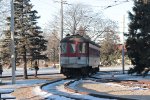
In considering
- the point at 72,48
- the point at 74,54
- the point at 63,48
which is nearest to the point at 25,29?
the point at 63,48

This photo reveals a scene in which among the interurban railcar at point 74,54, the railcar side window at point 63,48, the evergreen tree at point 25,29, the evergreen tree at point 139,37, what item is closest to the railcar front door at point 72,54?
the interurban railcar at point 74,54

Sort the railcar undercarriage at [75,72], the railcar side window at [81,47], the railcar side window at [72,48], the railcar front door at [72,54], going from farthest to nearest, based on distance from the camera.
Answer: the railcar undercarriage at [75,72] → the railcar side window at [81,47] → the railcar side window at [72,48] → the railcar front door at [72,54]

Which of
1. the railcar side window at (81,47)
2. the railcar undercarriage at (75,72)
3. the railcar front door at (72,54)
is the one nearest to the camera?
the railcar front door at (72,54)

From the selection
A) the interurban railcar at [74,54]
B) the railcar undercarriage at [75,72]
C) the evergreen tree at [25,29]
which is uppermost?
the evergreen tree at [25,29]

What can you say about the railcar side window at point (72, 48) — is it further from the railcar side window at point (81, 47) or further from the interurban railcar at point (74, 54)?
the railcar side window at point (81, 47)

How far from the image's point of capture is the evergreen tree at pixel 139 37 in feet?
92.9

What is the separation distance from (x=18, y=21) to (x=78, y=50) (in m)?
5.91

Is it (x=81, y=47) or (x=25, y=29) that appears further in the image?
(x=25, y=29)

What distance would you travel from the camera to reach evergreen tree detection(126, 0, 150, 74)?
28.3 metres

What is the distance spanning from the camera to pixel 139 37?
29406 mm

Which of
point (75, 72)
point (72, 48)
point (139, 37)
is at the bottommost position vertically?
point (75, 72)

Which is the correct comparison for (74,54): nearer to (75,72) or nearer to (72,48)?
(72,48)

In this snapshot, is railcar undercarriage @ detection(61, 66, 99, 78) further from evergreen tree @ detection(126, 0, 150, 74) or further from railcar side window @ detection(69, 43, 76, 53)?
evergreen tree @ detection(126, 0, 150, 74)

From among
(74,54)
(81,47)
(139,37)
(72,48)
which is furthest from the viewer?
(81,47)
